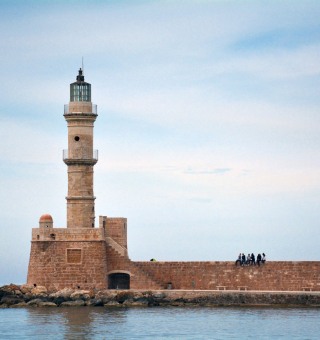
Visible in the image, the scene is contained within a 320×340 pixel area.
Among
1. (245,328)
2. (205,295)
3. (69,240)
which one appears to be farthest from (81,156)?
(245,328)

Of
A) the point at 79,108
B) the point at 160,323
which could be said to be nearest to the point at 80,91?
the point at 79,108

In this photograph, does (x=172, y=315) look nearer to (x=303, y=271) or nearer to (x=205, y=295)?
(x=205, y=295)

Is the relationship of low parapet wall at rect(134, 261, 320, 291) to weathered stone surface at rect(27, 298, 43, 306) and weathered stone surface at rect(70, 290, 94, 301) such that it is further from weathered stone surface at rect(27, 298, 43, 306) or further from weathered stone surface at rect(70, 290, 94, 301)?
weathered stone surface at rect(27, 298, 43, 306)

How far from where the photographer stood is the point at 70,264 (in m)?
52.8

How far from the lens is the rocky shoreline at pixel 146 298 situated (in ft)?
164

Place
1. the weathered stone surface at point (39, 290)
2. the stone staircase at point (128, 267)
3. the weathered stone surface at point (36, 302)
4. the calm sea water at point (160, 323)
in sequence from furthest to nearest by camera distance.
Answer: the stone staircase at point (128, 267) → the weathered stone surface at point (39, 290) → the weathered stone surface at point (36, 302) → the calm sea water at point (160, 323)

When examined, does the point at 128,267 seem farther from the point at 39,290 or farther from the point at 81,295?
the point at 39,290

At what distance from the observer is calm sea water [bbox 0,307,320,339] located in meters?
42.4

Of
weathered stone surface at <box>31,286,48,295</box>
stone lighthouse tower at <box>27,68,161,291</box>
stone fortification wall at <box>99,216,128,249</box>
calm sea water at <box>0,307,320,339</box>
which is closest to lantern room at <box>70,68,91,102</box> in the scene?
stone lighthouse tower at <box>27,68,161,291</box>

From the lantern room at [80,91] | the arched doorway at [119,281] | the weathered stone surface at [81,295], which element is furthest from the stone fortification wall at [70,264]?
the lantern room at [80,91]

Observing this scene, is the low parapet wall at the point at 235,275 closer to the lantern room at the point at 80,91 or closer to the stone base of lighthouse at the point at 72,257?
the stone base of lighthouse at the point at 72,257

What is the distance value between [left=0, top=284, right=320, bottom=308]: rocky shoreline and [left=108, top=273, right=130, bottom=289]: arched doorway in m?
2.16

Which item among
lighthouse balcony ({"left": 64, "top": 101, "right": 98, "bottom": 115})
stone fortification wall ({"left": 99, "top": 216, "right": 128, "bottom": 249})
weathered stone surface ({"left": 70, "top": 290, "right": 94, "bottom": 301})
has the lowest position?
weathered stone surface ({"left": 70, "top": 290, "right": 94, "bottom": 301})

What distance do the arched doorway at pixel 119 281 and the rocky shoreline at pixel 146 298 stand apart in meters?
2.16
